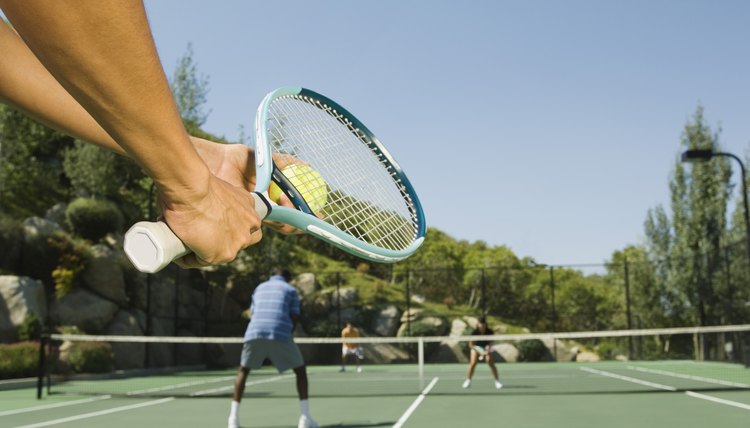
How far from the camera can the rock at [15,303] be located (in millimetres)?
17062

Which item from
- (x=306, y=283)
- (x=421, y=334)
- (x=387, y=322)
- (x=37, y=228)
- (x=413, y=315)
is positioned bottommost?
(x=421, y=334)

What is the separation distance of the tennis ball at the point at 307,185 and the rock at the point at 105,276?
20364mm

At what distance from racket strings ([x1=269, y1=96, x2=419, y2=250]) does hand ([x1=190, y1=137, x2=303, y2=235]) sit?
9.8 inches

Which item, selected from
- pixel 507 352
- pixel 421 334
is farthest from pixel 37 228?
pixel 507 352

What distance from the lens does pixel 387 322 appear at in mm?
30766

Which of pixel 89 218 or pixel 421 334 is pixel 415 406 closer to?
pixel 89 218

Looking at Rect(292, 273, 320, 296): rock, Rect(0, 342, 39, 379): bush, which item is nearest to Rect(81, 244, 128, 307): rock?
Rect(0, 342, 39, 379): bush

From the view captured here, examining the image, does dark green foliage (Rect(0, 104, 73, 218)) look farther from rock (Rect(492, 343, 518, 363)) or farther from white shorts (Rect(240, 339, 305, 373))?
white shorts (Rect(240, 339, 305, 373))

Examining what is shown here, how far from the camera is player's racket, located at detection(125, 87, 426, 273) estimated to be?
2.09m

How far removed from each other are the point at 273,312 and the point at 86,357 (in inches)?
439

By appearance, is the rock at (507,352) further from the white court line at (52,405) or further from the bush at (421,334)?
the white court line at (52,405)

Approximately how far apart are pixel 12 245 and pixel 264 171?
66.9ft

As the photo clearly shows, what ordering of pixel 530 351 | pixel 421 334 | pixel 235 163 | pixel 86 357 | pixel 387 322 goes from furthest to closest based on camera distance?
pixel 387 322 < pixel 421 334 < pixel 530 351 < pixel 86 357 < pixel 235 163

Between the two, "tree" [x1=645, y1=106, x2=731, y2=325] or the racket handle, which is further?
"tree" [x1=645, y1=106, x2=731, y2=325]
